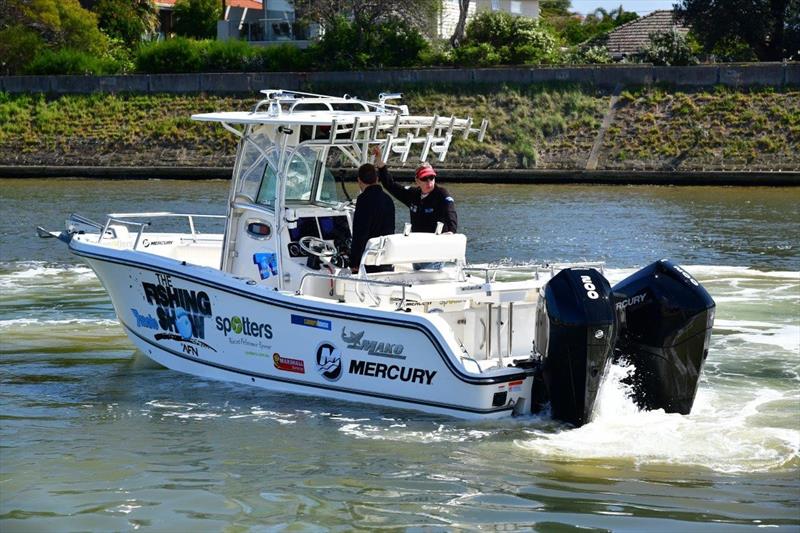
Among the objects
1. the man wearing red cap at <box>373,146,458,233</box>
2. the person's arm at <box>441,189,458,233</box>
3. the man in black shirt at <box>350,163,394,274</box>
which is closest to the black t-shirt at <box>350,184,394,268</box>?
the man in black shirt at <box>350,163,394,274</box>

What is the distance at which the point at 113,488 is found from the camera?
9758 mm

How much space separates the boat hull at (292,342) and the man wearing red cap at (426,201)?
1540mm

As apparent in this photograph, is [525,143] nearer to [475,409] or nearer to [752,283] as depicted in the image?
[752,283]

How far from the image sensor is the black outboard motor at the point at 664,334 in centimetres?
1088

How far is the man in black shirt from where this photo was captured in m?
12.1

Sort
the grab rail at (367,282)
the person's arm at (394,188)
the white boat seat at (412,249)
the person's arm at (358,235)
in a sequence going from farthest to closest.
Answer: the person's arm at (394,188) < the person's arm at (358,235) < the white boat seat at (412,249) < the grab rail at (367,282)

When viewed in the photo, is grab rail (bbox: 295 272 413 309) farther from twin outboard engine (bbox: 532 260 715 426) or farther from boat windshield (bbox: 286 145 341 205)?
twin outboard engine (bbox: 532 260 715 426)

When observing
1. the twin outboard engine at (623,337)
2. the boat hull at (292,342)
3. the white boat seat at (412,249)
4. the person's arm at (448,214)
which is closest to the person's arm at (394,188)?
the person's arm at (448,214)

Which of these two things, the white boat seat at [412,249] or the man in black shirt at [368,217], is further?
the man in black shirt at [368,217]

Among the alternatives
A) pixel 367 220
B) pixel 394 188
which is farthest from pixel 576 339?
pixel 394 188

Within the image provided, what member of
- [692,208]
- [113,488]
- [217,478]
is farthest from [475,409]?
[692,208]

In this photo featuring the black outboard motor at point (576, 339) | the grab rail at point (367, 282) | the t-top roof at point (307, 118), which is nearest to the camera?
the black outboard motor at point (576, 339)

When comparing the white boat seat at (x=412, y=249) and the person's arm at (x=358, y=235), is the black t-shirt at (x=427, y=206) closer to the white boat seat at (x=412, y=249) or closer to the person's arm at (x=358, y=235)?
the white boat seat at (x=412, y=249)

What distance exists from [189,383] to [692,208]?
2039 cm
